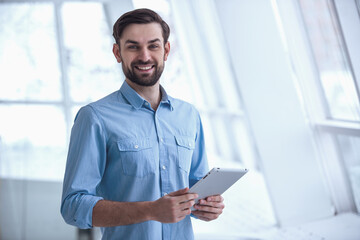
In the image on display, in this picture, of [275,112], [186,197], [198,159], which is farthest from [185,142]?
[275,112]

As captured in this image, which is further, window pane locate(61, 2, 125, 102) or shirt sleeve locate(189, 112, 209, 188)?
window pane locate(61, 2, 125, 102)

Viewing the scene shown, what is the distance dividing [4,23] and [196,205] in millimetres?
2320

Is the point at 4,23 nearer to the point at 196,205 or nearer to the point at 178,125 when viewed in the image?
the point at 178,125

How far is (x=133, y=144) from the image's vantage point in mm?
1418

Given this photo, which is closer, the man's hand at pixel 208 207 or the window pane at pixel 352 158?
the man's hand at pixel 208 207

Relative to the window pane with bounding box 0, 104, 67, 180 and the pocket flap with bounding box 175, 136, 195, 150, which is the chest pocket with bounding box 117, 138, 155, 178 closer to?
the pocket flap with bounding box 175, 136, 195, 150

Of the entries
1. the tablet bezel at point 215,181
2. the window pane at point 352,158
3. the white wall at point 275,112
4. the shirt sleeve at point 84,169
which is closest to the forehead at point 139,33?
the shirt sleeve at point 84,169

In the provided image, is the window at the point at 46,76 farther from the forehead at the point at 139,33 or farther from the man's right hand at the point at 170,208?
the man's right hand at the point at 170,208

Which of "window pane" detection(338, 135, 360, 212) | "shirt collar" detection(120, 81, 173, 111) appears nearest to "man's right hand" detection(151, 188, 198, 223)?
"shirt collar" detection(120, 81, 173, 111)

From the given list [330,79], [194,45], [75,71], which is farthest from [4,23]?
[194,45]

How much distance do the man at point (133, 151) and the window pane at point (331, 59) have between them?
5.96 feet

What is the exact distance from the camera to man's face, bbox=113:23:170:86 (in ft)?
4.77

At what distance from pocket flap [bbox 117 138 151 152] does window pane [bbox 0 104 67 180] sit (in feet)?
6.09

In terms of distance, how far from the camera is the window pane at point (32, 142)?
299 cm
